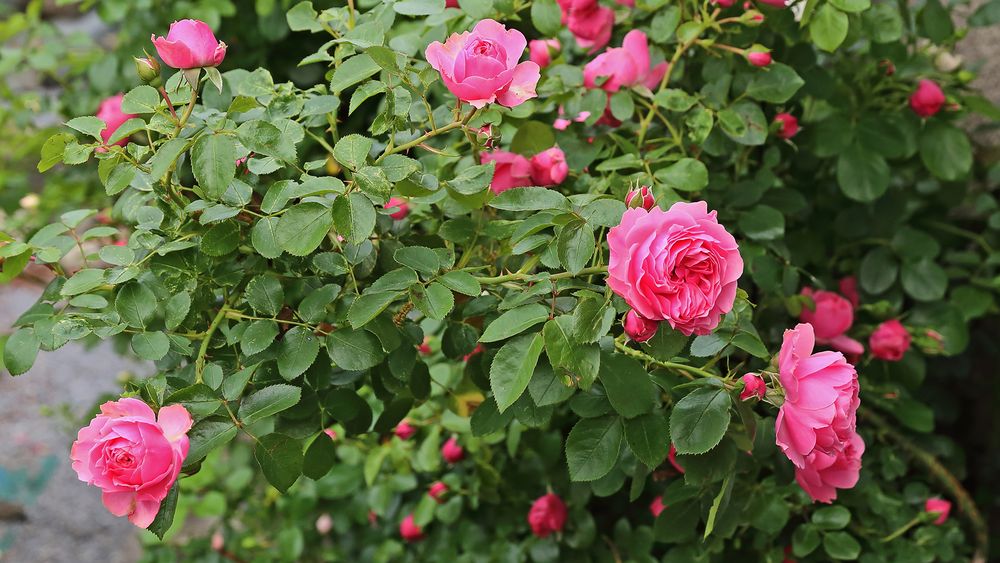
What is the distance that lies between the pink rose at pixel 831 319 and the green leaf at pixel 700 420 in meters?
0.49

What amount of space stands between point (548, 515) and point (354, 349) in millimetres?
579

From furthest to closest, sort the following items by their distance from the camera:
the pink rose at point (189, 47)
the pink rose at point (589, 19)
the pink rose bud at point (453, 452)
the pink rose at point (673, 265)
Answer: the pink rose bud at point (453, 452)
the pink rose at point (589, 19)
the pink rose at point (189, 47)
the pink rose at point (673, 265)

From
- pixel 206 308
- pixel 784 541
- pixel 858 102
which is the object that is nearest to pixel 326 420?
pixel 206 308

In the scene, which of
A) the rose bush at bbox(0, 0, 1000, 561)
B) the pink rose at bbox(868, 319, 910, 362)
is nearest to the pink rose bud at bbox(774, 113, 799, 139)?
the rose bush at bbox(0, 0, 1000, 561)

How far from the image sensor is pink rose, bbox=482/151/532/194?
102cm

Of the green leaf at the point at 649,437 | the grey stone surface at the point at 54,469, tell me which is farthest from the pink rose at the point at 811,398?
the grey stone surface at the point at 54,469

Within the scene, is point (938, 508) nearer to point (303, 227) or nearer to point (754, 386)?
point (754, 386)

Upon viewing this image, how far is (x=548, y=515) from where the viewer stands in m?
1.27

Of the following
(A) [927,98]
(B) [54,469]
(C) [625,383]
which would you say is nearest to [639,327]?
(C) [625,383]

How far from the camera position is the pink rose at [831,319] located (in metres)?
1.21

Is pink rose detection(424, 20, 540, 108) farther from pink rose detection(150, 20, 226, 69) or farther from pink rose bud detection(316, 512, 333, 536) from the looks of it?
pink rose bud detection(316, 512, 333, 536)

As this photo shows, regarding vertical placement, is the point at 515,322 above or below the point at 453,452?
above

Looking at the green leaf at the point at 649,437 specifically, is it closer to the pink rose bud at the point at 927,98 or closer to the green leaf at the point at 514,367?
the green leaf at the point at 514,367

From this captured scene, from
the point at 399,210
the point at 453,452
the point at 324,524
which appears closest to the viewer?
the point at 399,210
